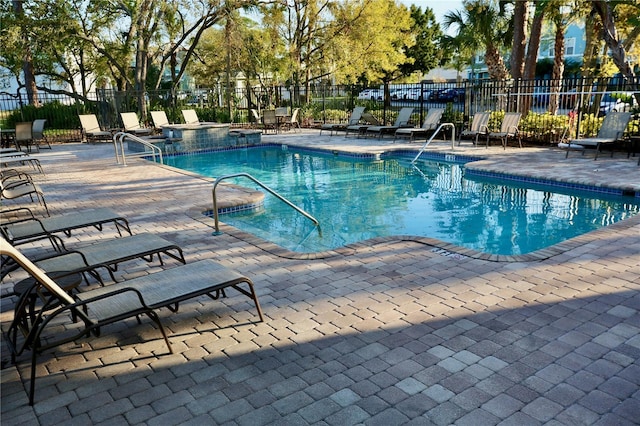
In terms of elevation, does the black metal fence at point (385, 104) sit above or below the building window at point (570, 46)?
below

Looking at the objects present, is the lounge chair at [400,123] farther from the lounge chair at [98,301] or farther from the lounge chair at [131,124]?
the lounge chair at [98,301]

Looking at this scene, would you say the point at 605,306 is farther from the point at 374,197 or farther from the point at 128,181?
the point at 128,181

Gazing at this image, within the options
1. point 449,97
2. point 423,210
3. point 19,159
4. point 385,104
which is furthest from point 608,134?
point 19,159

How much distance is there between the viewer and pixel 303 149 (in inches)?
596

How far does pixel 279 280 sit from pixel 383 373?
1.76 metres

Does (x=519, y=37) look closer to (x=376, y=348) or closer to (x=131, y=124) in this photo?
(x=131, y=124)

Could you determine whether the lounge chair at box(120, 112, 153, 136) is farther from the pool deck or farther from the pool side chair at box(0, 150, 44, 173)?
the pool deck

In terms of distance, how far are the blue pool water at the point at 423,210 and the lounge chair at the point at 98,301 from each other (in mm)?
2973

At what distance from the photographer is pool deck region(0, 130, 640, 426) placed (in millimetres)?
2768

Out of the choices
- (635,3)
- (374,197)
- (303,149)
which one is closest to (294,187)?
(374,197)

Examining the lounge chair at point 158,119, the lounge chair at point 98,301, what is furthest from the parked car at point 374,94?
the lounge chair at point 98,301

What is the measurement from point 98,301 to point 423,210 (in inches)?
241

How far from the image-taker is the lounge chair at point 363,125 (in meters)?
16.4

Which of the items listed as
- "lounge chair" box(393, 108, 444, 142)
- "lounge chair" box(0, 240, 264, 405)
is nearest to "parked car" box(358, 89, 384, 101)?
"lounge chair" box(393, 108, 444, 142)
